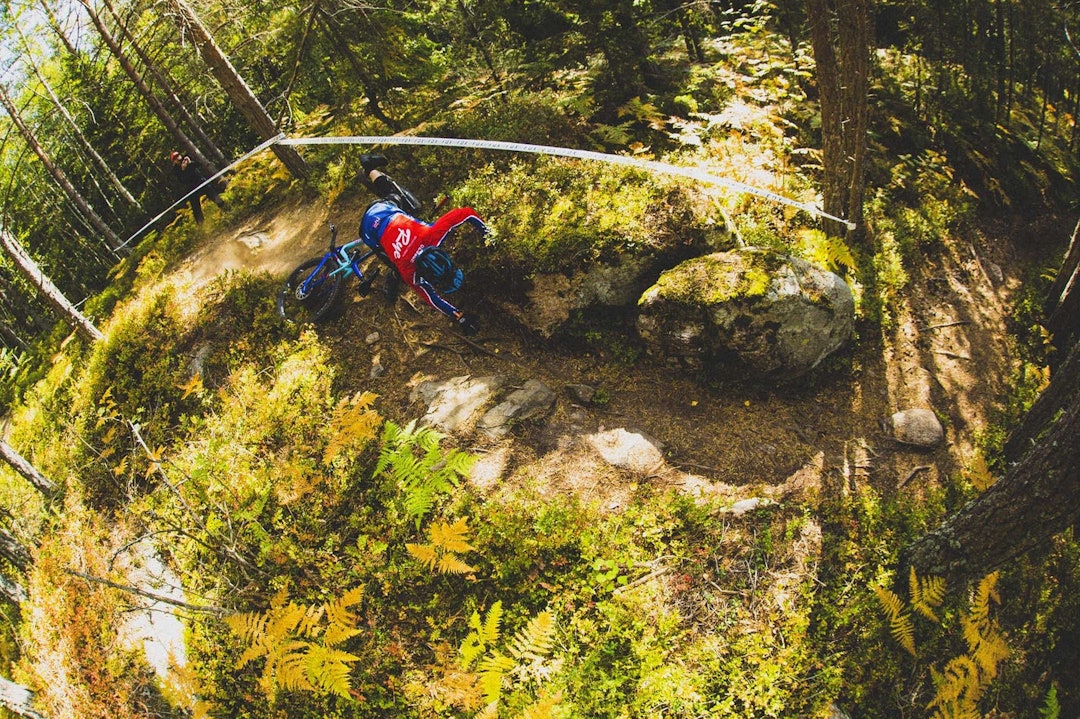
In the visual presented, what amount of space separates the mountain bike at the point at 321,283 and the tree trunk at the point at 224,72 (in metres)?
3.27

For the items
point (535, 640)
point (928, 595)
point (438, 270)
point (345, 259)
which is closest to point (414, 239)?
point (438, 270)

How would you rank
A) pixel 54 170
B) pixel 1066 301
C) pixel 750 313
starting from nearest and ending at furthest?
pixel 750 313, pixel 1066 301, pixel 54 170

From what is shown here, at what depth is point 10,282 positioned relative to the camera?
68.4ft

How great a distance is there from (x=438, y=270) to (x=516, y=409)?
76.4 inches

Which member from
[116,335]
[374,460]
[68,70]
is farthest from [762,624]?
[68,70]

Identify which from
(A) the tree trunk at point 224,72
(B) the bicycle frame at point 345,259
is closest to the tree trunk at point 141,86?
(A) the tree trunk at point 224,72

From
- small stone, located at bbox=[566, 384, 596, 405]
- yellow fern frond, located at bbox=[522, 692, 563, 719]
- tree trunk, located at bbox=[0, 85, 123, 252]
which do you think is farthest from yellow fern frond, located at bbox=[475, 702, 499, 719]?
tree trunk, located at bbox=[0, 85, 123, 252]

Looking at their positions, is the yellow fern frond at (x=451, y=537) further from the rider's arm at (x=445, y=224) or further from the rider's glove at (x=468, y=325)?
the rider's arm at (x=445, y=224)

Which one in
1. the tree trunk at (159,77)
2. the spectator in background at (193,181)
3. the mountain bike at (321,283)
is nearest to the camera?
the mountain bike at (321,283)

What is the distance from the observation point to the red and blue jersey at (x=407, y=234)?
587 centimetres

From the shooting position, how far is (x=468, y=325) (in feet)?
21.8

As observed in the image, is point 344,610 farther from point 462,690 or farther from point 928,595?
point 928,595

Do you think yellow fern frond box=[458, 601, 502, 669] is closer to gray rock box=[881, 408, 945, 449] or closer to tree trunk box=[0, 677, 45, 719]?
gray rock box=[881, 408, 945, 449]

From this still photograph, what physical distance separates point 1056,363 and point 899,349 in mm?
1888
